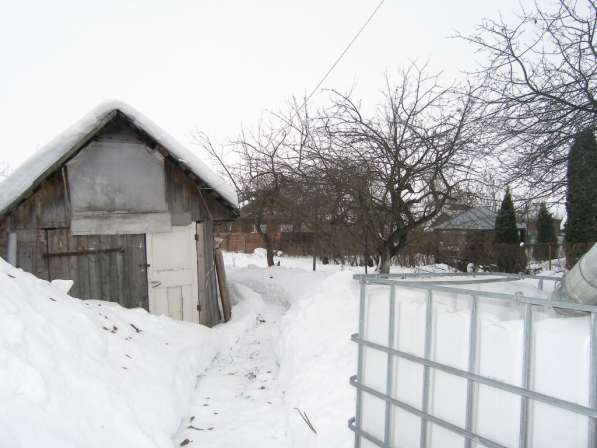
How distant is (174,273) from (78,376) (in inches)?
194

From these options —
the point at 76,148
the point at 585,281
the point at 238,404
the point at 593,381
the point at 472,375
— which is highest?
the point at 76,148

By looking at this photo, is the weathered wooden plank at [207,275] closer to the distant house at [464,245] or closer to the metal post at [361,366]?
the metal post at [361,366]

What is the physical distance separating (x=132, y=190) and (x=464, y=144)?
634 centimetres

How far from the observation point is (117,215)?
817 centimetres

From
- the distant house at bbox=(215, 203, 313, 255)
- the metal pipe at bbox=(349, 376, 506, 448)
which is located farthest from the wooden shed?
the distant house at bbox=(215, 203, 313, 255)

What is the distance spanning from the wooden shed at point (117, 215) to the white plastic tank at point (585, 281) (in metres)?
7.07

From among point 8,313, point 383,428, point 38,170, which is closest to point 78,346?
point 8,313

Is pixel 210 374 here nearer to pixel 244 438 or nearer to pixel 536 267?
pixel 244 438

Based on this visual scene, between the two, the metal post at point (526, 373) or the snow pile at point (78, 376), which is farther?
the snow pile at point (78, 376)

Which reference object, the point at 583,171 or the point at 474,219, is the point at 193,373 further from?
the point at 474,219

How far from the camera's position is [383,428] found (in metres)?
3.19

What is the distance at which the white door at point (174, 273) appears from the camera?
8.51 metres

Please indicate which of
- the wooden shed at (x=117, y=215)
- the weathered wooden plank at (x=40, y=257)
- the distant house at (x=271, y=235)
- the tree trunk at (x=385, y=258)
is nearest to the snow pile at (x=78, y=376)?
the wooden shed at (x=117, y=215)

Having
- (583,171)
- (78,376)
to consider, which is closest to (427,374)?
(78,376)
